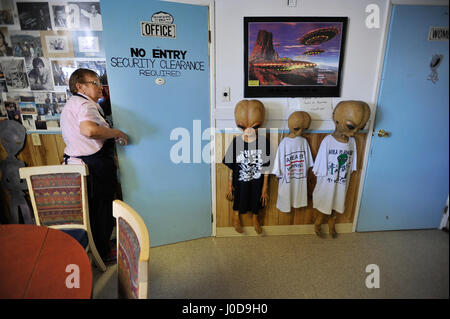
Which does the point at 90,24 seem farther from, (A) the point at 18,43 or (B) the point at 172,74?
(B) the point at 172,74

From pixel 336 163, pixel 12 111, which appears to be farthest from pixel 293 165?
pixel 12 111

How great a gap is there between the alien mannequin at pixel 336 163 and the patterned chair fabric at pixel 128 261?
1.57 metres

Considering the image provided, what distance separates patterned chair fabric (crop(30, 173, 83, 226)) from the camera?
1416mm

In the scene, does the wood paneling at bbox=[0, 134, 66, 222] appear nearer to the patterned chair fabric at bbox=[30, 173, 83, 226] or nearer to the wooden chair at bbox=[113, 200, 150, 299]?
the patterned chair fabric at bbox=[30, 173, 83, 226]

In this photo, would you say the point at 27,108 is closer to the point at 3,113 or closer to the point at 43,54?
the point at 3,113

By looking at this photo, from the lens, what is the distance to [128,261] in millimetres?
881

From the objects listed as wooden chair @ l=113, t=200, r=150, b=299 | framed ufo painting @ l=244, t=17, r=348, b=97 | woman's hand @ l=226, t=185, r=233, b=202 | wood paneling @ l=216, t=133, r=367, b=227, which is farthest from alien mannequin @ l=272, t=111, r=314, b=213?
wooden chair @ l=113, t=200, r=150, b=299

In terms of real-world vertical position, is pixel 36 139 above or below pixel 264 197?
above

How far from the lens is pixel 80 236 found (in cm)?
148

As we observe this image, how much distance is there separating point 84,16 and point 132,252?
1778mm
